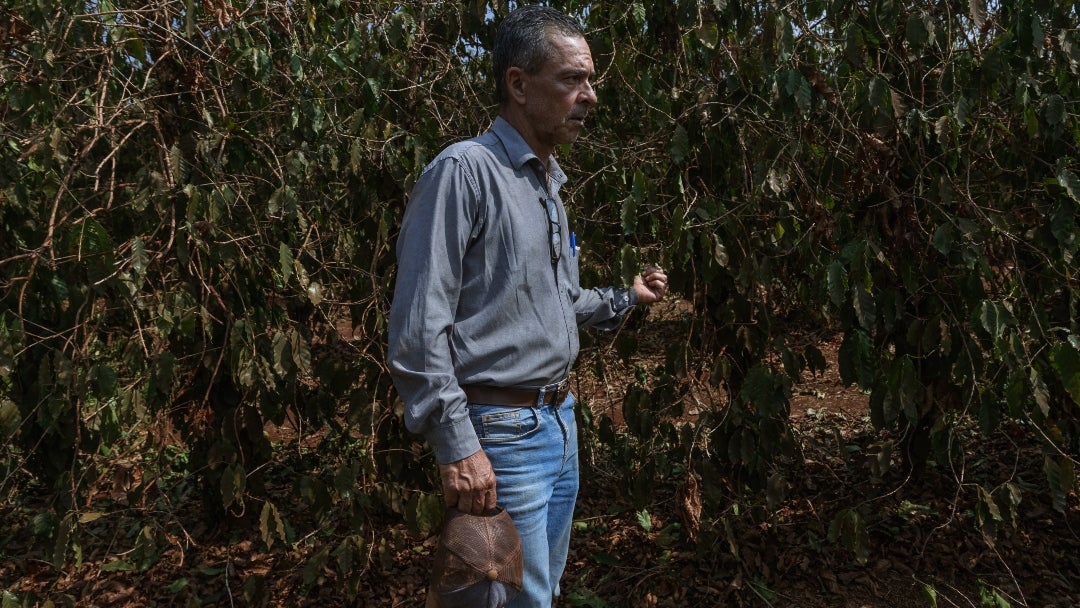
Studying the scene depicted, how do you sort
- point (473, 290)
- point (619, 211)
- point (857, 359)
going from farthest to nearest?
point (619, 211) → point (857, 359) → point (473, 290)

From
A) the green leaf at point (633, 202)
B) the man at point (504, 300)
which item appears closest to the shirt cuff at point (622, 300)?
the green leaf at point (633, 202)

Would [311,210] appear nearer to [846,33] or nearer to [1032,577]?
[846,33]

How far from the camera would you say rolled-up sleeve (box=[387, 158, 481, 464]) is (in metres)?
1.62

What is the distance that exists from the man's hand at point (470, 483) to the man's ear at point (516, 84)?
2.37 feet

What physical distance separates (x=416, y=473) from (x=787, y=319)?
1.58 m

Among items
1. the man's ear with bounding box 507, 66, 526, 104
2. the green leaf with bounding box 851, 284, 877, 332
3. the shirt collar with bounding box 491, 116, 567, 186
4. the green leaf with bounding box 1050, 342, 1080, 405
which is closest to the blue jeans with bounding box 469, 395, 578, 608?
the shirt collar with bounding box 491, 116, 567, 186

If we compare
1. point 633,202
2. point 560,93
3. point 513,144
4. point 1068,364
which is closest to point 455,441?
point 513,144

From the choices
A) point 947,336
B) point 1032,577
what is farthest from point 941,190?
point 1032,577

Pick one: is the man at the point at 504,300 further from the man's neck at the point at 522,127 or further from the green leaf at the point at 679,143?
the green leaf at the point at 679,143

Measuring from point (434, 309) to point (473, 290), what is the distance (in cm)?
13

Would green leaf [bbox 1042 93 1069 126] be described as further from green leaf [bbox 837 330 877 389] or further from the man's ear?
the man's ear

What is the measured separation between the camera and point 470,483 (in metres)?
1.65

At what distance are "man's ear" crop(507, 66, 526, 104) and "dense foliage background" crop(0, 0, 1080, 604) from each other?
70cm

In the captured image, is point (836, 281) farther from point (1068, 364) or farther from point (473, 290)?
point (473, 290)
